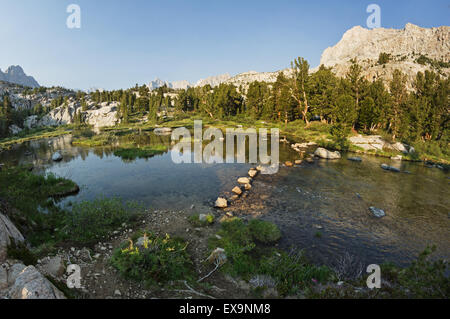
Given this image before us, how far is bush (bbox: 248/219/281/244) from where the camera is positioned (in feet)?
46.5

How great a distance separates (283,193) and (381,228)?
883 centimetres

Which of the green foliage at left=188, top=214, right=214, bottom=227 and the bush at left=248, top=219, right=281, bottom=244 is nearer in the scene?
the bush at left=248, top=219, right=281, bottom=244

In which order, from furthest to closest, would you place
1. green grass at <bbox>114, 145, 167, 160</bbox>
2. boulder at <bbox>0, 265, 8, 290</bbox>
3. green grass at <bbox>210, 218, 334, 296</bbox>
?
green grass at <bbox>114, 145, 167, 160</bbox>, green grass at <bbox>210, 218, 334, 296</bbox>, boulder at <bbox>0, 265, 8, 290</bbox>

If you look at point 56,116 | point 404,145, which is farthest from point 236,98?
point 56,116

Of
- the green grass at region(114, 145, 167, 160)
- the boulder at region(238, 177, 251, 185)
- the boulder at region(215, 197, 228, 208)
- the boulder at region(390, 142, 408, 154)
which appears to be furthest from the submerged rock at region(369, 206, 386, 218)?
the green grass at region(114, 145, 167, 160)

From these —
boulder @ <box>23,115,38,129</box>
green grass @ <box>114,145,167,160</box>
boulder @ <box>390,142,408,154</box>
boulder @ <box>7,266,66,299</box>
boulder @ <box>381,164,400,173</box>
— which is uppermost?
boulder @ <box>23,115,38,129</box>

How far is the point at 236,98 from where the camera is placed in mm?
100000

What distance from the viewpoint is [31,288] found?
5891 millimetres

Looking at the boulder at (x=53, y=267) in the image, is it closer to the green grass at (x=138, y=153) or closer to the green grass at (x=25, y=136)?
the green grass at (x=138, y=153)

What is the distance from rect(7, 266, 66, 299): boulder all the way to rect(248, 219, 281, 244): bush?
10.8 metres

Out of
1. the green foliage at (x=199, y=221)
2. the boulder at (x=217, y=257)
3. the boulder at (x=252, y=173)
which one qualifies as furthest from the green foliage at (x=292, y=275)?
the boulder at (x=252, y=173)

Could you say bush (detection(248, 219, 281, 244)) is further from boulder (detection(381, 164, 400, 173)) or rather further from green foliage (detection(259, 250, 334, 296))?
boulder (detection(381, 164, 400, 173))

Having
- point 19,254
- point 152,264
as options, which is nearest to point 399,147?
point 152,264
